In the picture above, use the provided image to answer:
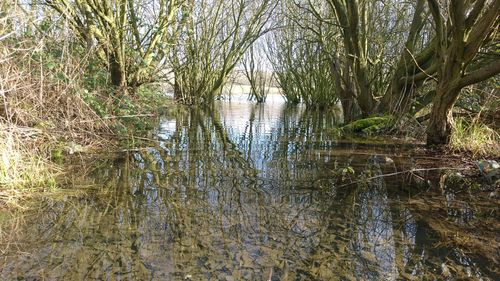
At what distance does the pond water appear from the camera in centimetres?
257

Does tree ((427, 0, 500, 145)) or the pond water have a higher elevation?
tree ((427, 0, 500, 145))

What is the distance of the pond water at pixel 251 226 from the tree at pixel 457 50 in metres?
2.05

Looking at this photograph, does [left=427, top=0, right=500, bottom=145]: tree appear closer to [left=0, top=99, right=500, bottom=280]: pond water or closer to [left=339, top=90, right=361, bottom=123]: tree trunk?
[left=0, top=99, right=500, bottom=280]: pond water

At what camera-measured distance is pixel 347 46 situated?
1101 cm

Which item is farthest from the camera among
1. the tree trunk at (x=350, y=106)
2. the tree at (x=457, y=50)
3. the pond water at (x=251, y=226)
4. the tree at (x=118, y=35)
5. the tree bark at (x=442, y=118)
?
the tree trunk at (x=350, y=106)

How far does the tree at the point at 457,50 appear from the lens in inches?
238

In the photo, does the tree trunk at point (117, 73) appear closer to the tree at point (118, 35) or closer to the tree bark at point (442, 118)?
the tree at point (118, 35)

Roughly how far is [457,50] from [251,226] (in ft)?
17.4

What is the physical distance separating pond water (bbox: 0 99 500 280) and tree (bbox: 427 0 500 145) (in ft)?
6.73

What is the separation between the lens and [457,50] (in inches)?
258

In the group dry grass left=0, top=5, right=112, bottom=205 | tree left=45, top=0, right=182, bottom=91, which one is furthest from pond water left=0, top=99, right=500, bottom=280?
tree left=45, top=0, right=182, bottom=91

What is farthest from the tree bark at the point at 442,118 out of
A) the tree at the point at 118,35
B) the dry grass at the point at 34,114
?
the dry grass at the point at 34,114

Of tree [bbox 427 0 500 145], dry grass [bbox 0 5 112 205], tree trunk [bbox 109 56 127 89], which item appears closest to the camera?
dry grass [bbox 0 5 112 205]

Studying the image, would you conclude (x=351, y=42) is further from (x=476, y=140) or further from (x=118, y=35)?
(x=118, y=35)
